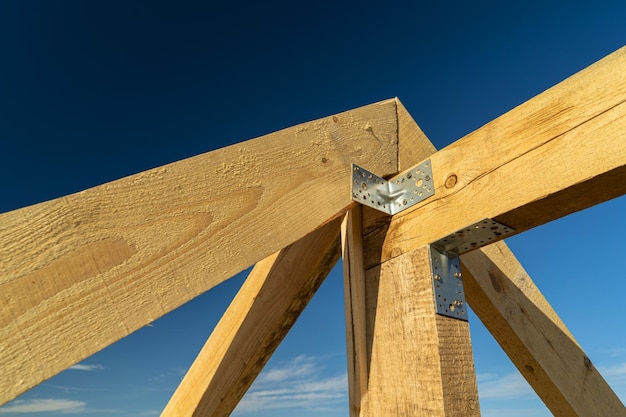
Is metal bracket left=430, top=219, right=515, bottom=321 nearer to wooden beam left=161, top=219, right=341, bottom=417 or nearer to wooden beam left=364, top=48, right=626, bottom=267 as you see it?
wooden beam left=364, top=48, right=626, bottom=267

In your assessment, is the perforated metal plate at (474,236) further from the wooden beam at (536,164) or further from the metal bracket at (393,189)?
the metal bracket at (393,189)

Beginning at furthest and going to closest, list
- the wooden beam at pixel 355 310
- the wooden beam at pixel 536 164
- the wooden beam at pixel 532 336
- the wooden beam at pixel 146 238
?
1. the wooden beam at pixel 532 336
2. the wooden beam at pixel 355 310
3. the wooden beam at pixel 536 164
4. the wooden beam at pixel 146 238

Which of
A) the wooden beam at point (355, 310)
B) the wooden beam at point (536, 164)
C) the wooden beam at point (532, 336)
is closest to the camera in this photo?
the wooden beam at point (536, 164)

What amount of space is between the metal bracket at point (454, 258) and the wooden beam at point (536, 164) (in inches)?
0.9

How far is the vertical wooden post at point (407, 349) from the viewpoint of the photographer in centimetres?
101

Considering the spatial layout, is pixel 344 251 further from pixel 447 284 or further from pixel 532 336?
pixel 532 336

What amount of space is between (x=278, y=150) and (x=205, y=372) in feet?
3.04

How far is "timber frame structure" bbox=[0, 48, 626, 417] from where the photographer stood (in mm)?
760

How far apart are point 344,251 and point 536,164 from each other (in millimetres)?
608

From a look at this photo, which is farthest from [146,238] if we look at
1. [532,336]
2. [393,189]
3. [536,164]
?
[532,336]

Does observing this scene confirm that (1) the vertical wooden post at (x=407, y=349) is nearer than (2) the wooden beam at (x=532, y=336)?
Yes

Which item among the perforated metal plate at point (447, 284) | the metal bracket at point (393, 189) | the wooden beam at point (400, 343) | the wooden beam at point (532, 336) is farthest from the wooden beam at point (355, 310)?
the wooden beam at point (532, 336)

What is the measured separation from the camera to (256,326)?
5.08 ft

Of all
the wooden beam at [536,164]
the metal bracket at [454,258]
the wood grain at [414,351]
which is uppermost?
the wooden beam at [536,164]
